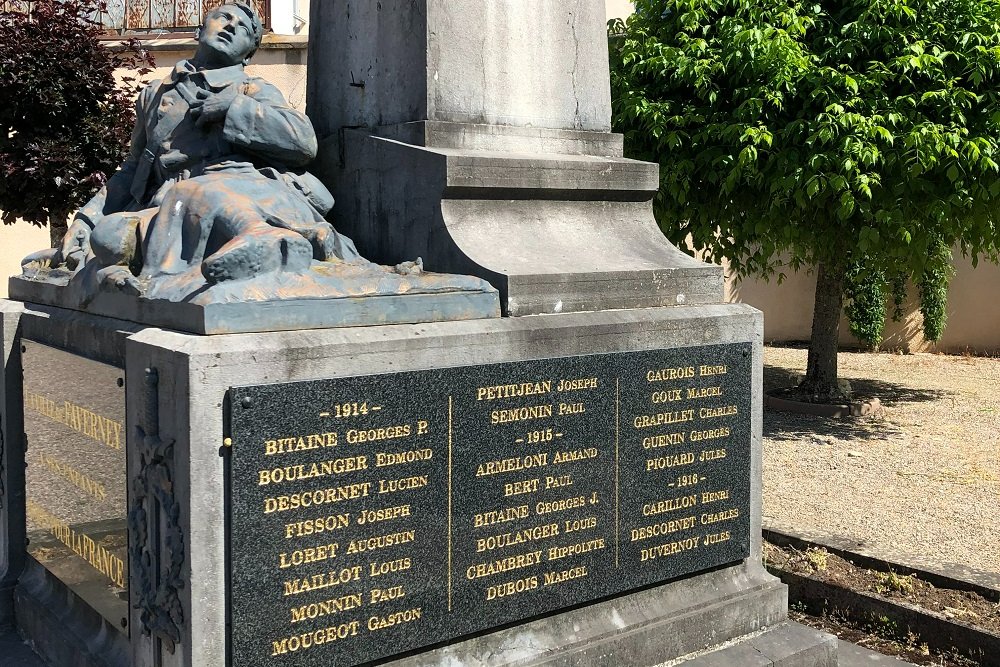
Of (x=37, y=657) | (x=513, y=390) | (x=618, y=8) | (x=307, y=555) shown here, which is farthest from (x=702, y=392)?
(x=618, y=8)

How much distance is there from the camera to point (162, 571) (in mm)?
2941

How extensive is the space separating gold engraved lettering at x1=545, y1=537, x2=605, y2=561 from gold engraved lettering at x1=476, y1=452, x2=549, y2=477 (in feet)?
1.03

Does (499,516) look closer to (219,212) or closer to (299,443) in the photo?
(299,443)

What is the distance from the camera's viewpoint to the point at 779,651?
3771 mm

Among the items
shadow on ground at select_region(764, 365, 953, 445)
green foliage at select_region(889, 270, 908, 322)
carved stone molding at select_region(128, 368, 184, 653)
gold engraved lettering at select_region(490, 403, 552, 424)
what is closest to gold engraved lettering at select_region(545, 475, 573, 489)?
gold engraved lettering at select_region(490, 403, 552, 424)

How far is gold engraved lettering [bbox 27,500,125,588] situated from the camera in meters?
3.34

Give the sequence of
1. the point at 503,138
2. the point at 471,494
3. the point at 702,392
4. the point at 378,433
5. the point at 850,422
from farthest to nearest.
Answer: the point at 850,422
the point at 503,138
the point at 702,392
the point at 471,494
the point at 378,433

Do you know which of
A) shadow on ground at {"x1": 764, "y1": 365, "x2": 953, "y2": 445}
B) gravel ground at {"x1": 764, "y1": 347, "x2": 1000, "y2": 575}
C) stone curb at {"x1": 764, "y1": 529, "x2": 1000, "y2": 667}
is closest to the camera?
stone curb at {"x1": 764, "y1": 529, "x2": 1000, "y2": 667}

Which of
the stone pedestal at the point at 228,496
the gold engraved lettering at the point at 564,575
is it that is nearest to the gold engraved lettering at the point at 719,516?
the stone pedestal at the point at 228,496

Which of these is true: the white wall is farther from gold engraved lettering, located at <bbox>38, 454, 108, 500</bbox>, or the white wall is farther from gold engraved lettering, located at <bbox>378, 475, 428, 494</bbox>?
gold engraved lettering, located at <bbox>378, 475, 428, 494</bbox>

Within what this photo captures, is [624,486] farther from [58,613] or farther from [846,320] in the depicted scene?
[846,320]

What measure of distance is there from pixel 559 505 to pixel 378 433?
781 mm

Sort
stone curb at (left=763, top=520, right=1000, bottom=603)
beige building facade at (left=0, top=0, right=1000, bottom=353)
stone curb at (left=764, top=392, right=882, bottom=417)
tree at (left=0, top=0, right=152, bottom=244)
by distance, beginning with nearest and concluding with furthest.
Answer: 1. stone curb at (left=763, top=520, right=1000, bottom=603)
2. tree at (left=0, top=0, right=152, bottom=244)
3. stone curb at (left=764, top=392, right=882, bottom=417)
4. beige building facade at (left=0, top=0, right=1000, bottom=353)

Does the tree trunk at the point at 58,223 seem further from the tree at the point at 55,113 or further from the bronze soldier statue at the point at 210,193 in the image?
the bronze soldier statue at the point at 210,193
